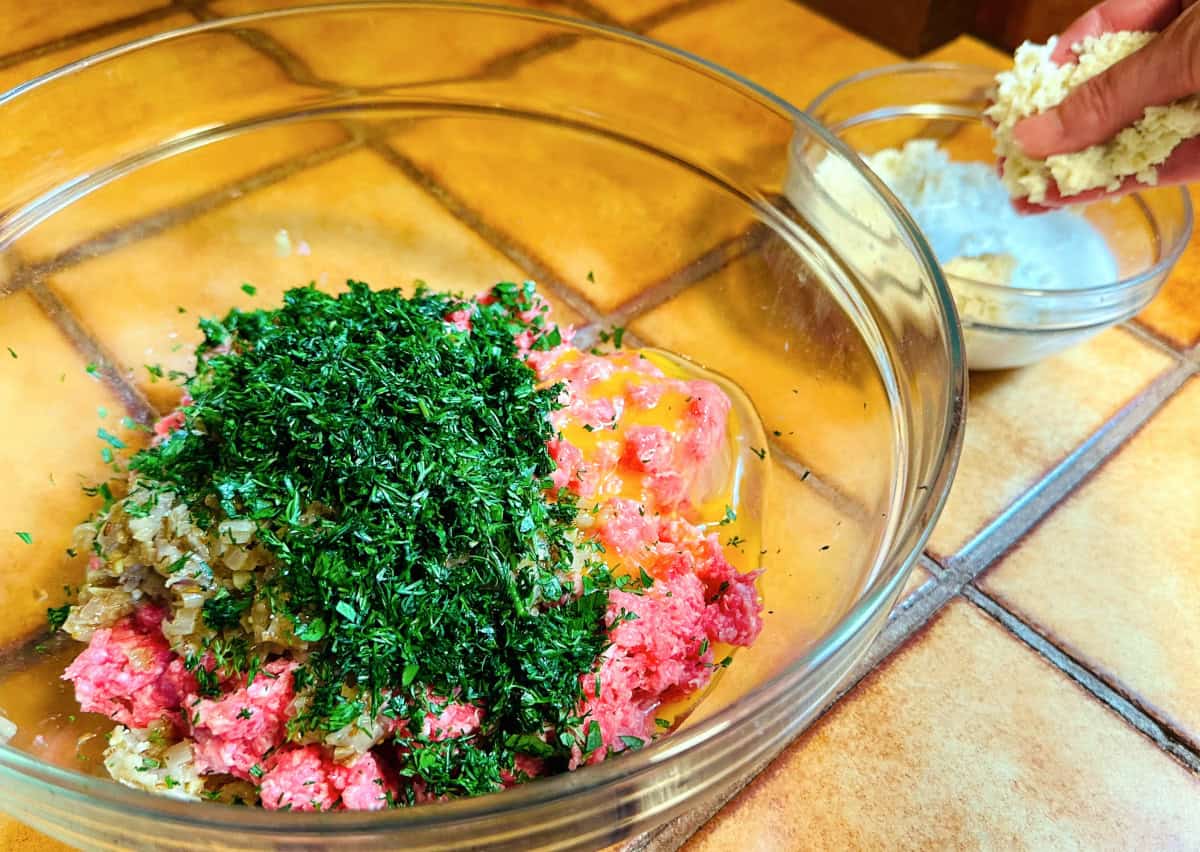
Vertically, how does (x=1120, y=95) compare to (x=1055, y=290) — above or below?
above

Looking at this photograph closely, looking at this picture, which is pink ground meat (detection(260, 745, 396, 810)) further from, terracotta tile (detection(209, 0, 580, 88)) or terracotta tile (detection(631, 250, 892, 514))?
terracotta tile (detection(209, 0, 580, 88))

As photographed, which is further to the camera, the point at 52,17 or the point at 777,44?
the point at 777,44

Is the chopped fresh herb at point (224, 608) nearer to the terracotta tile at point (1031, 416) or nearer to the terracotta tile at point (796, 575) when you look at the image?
the terracotta tile at point (796, 575)

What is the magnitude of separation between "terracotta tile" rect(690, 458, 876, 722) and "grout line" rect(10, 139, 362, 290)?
109 cm

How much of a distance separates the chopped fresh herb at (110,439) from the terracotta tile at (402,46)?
726 millimetres

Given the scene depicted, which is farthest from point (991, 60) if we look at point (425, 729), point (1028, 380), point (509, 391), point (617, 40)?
point (425, 729)

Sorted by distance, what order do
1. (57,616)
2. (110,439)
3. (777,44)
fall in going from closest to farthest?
(57,616) < (110,439) < (777,44)

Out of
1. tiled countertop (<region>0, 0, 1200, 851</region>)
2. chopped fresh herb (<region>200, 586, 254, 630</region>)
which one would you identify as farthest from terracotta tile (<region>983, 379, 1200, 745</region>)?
chopped fresh herb (<region>200, 586, 254, 630</region>)

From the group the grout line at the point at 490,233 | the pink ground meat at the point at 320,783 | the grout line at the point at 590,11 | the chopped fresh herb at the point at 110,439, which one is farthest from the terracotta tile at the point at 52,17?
the pink ground meat at the point at 320,783

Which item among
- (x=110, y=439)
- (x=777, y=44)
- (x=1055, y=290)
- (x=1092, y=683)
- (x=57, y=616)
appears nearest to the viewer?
(x=57, y=616)

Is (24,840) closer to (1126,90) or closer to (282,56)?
(282,56)

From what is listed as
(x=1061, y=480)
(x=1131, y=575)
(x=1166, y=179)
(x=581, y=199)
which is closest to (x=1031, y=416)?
(x=1061, y=480)

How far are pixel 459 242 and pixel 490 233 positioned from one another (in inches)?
2.5

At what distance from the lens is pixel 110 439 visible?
1.46 m
